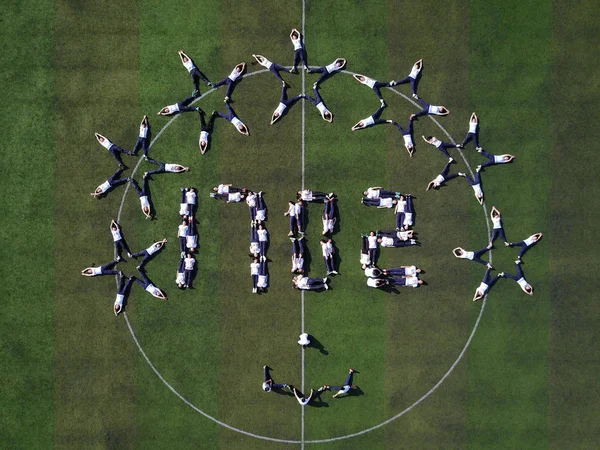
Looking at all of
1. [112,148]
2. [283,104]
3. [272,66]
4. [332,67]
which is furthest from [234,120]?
[112,148]

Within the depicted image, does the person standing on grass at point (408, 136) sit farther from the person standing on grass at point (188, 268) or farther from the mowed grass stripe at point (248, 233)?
the person standing on grass at point (188, 268)

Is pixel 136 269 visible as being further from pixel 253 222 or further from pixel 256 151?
pixel 256 151

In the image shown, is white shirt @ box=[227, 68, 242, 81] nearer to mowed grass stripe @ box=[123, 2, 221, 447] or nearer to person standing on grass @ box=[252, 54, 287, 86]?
mowed grass stripe @ box=[123, 2, 221, 447]

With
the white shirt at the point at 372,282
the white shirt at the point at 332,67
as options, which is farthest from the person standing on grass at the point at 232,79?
the white shirt at the point at 372,282

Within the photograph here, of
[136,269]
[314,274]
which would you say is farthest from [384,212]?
[136,269]

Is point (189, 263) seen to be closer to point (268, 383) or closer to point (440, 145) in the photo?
point (268, 383)

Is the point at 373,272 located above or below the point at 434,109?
below
